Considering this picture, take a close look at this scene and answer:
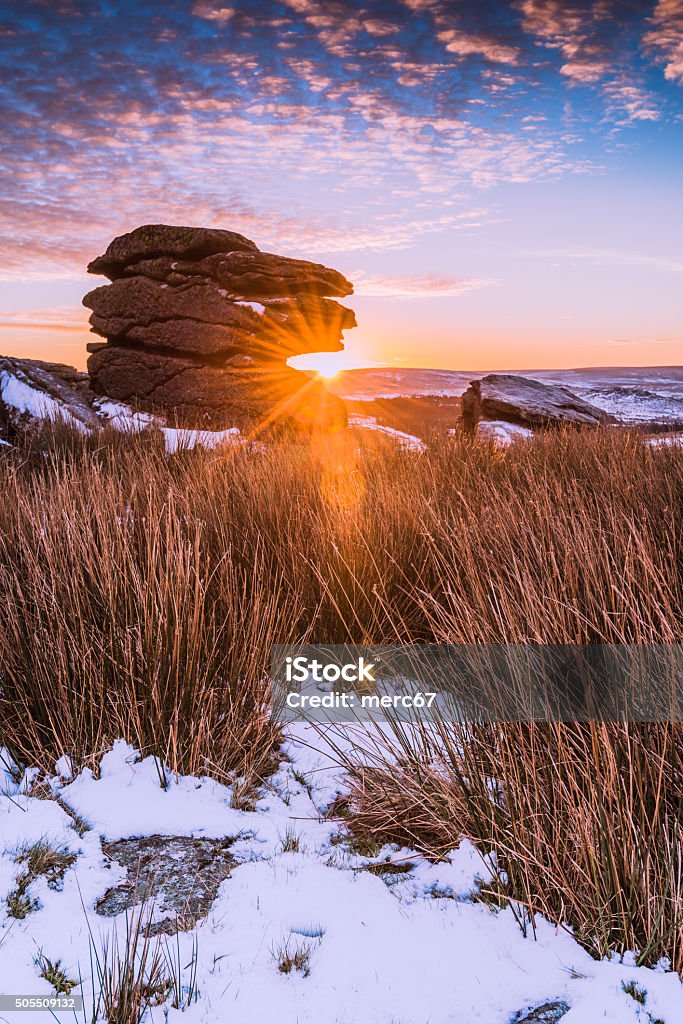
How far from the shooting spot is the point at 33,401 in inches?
373

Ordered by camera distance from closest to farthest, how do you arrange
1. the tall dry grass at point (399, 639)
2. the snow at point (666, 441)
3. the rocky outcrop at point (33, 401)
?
the tall dry grass at point (399, 639), the snow at point (666, 441), the rocky outcrop at point (33, 401)

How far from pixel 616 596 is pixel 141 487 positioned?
359 cm

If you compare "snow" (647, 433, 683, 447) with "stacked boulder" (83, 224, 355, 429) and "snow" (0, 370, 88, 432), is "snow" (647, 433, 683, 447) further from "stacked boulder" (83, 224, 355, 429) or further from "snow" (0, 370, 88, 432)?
"snow" (0, 370, 88, 432)

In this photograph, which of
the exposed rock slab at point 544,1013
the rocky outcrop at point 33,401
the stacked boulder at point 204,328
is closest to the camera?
the exposed rock slab at point 544,1013

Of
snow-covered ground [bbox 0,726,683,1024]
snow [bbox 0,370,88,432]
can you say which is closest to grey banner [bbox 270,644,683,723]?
snow-covered ground [bbox 0,726,683,1024]

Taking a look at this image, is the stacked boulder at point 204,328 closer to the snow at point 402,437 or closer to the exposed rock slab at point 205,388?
the exposed rock slab at point 205,388

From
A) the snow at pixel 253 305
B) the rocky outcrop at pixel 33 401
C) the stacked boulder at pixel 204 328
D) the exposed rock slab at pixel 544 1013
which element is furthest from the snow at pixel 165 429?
the exposed rock slab at pixel 544 1013

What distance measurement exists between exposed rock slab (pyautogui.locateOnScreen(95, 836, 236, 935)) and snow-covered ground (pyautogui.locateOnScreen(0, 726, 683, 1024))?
3cm

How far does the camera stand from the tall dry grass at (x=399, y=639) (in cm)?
170

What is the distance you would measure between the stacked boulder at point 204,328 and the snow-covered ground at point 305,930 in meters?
9.44

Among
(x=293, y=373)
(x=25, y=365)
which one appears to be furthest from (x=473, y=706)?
(x=293, y=373)

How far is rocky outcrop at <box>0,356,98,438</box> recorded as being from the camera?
9.20 metres

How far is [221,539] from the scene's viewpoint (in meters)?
3.77

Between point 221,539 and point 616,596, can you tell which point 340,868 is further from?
point 221,539
